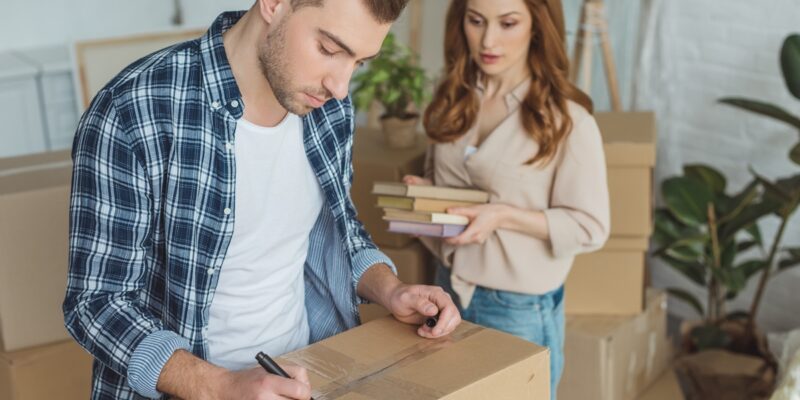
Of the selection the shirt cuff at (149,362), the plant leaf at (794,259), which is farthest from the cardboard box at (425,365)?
the plant leaf at (794,259)

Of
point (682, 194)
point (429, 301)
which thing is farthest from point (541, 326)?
point (682, 194)

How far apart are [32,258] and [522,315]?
3.10ft

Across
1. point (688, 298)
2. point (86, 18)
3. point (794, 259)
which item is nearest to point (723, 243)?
point (794, 259)

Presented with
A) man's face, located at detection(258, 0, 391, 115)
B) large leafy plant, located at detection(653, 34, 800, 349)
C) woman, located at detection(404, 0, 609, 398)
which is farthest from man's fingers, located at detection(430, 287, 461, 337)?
large leafy plant, located at detection(653, 34, 800, 349)

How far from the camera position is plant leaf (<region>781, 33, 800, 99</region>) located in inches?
92.8

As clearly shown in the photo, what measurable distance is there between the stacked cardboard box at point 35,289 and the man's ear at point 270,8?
725 mm

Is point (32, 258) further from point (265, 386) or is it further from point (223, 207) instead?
point (265, 386)

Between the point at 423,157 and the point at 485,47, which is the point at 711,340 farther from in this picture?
the point at 485,47

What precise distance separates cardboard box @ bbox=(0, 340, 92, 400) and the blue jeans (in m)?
0.78

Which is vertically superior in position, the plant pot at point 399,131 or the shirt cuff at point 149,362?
the plant pot at point 399,131

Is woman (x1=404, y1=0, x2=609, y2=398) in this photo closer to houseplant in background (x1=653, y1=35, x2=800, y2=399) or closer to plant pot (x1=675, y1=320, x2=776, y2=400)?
houseplant in background (x1=653, y1=35, x2=800, y2=399)

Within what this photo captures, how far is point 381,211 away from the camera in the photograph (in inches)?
88.5

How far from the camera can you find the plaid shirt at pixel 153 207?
1.21 meters

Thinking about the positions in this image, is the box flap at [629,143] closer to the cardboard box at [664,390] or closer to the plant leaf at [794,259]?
the plant leaf at [794,259]
